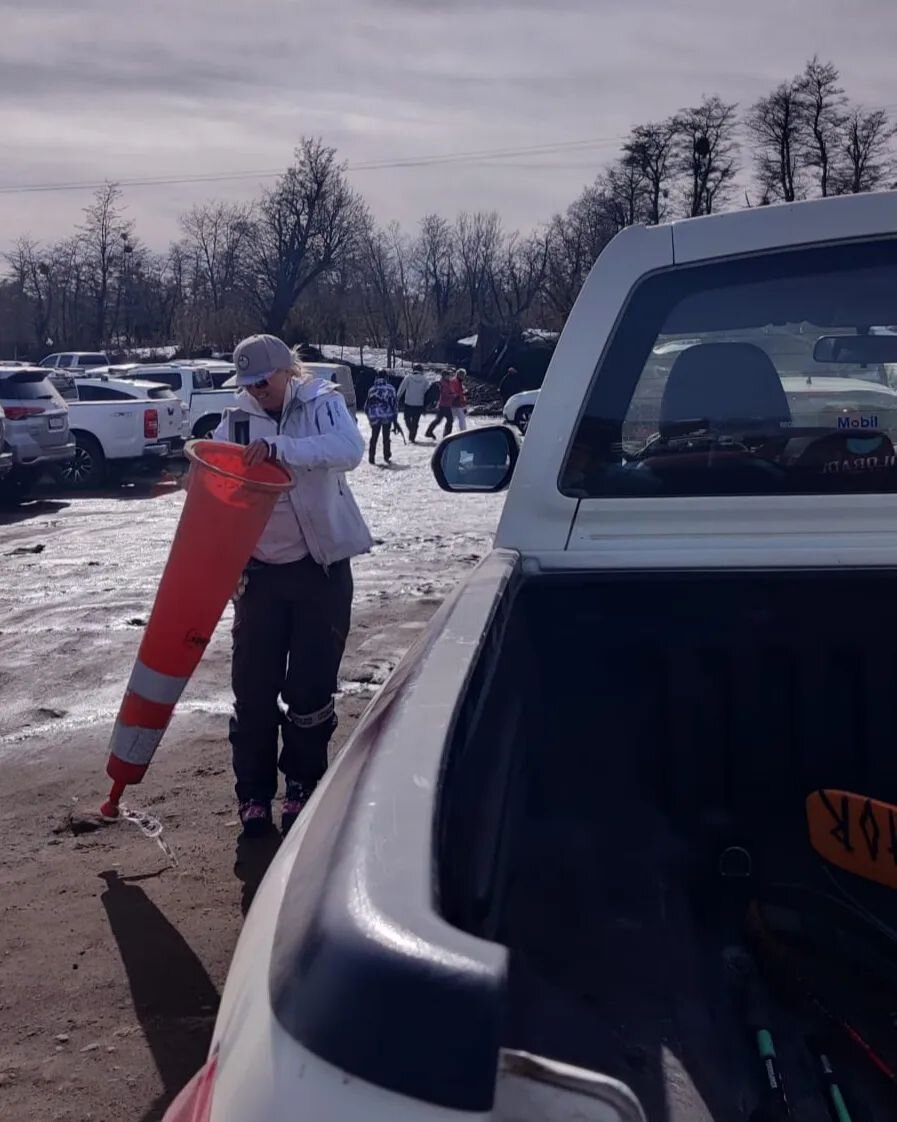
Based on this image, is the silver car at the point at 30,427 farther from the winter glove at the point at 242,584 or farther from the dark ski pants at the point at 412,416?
the winter glove at the point at 242,584

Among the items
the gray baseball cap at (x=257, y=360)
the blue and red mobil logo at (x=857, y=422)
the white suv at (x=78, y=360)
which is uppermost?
the white suv at (x=78, y=360)

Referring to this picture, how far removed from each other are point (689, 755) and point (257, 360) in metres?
2.56

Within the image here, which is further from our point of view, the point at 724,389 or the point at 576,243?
the point at 576,243

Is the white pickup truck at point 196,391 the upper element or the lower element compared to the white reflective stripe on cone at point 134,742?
upper

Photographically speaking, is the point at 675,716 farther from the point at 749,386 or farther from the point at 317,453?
the point at 317,453

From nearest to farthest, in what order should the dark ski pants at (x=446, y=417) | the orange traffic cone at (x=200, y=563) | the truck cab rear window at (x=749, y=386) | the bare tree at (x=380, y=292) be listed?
the truck cab rear window at (x=749, y=386) → the orange traffic cone at (x=200, y=563) → the dark ski pants at (x=446, y=417) → the bare tree at (x=380, y=292)

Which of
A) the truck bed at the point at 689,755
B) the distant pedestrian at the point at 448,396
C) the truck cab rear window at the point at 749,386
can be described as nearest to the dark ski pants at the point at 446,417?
the distant pedestrian at the point at 448,396

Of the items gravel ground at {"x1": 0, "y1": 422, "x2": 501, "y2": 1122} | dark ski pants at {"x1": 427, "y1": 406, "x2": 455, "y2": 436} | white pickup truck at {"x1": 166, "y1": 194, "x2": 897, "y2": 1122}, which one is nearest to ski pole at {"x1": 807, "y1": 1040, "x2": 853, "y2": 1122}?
white pickup truck at {"x1": 166, "y1": 194, "x2": 897, "y2": 1122}

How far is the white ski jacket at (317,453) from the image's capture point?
452 cm

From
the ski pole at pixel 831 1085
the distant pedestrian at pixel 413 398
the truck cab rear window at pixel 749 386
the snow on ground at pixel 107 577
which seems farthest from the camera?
the distant pedestrian at pixel 413 398

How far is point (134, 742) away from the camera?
4715 millimetres

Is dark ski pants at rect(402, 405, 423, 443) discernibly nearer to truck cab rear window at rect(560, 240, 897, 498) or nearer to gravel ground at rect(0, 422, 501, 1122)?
gravel ground at rect(0, 422, 501, 1122)

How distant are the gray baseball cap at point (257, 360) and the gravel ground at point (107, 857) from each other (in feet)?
5.65

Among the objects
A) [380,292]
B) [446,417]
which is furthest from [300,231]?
[446,417]
